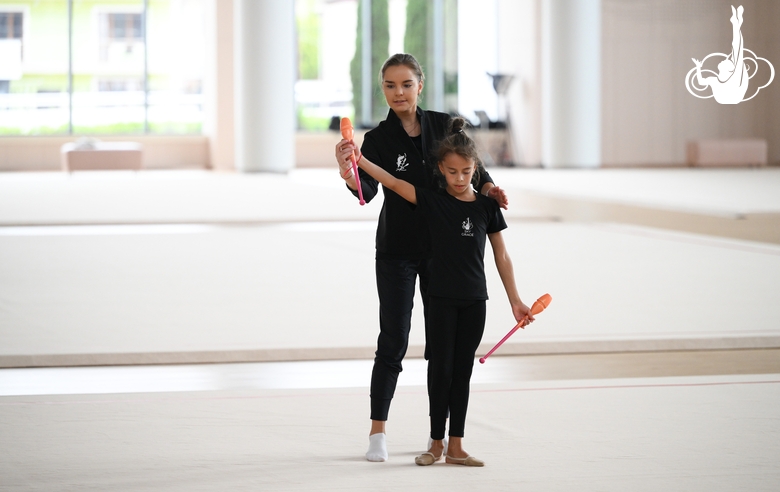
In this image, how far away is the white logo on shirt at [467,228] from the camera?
2.54m

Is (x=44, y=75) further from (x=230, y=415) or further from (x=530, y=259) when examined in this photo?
(x=230, y=415)

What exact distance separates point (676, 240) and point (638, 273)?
82.0 inches

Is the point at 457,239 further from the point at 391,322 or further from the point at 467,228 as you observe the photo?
the point at 391,322

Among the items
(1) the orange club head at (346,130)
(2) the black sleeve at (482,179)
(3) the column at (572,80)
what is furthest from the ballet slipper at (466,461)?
(3) the column at (572,80)

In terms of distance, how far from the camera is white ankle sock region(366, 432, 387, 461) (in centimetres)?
267

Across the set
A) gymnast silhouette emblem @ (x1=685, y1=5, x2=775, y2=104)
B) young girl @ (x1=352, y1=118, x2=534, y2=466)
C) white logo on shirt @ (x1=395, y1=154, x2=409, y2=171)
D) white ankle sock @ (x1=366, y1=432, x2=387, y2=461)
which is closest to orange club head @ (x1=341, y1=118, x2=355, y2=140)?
young girl @ (x1=352, y1=118, x2=534, y2=466)

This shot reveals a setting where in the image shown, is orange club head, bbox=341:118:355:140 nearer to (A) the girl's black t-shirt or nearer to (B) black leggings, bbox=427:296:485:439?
(A) the girl's black t-shirt

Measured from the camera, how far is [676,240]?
832cm

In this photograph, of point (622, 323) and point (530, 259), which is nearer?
point (622, 323)

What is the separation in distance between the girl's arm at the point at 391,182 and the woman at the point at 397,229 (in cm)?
8

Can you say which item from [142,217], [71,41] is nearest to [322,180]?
[142,217]

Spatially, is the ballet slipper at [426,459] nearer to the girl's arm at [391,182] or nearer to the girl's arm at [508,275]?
the girl's arm at [508,275]

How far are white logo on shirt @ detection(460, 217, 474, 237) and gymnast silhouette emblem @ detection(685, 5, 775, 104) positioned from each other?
19.5 m

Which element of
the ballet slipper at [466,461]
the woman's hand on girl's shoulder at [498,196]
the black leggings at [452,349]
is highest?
the woman's hand on girl's shoulder at [498,196]
